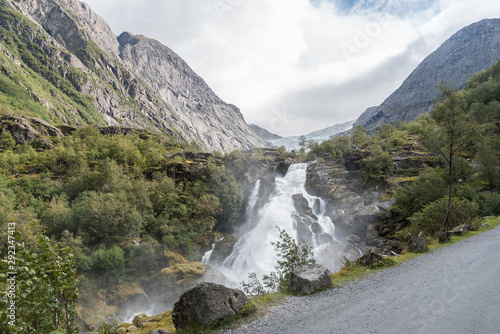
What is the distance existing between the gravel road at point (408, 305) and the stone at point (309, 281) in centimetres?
45

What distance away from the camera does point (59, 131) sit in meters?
76.4

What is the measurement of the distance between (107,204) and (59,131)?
2374 inches

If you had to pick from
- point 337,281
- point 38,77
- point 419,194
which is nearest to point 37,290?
point 337,281

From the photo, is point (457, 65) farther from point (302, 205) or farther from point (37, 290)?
point (37, 290)

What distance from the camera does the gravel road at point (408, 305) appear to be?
20.8 ft

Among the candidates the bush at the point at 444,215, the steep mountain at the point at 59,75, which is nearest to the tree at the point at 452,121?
the bush at the point at 444,215

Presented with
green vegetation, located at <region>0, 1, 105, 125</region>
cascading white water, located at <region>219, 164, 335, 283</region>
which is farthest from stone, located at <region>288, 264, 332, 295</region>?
green vegetation, located at <region>0, 1, 105, 125</region>

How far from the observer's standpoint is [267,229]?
1688 inches

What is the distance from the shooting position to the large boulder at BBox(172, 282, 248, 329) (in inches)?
305

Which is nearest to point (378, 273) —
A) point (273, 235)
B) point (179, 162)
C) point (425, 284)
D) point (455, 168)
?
point (425, 284)

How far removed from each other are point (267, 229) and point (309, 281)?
33213 mm

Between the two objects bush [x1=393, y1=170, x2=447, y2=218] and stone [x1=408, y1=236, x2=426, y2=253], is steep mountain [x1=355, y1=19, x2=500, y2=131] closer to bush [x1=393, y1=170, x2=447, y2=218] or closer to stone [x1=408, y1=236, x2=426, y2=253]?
bush [x1=393, y1=170, x2=447, y2=218]

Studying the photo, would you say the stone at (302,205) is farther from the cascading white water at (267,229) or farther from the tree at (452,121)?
the tree at (452,121)

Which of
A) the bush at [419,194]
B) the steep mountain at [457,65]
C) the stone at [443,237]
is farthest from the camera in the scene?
the steep mountain at [457,65]
